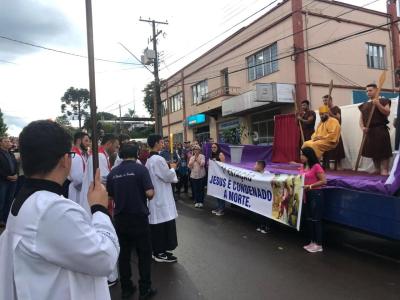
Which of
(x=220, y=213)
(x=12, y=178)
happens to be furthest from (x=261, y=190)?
(x=12, y=178)

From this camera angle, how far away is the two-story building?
18.8m

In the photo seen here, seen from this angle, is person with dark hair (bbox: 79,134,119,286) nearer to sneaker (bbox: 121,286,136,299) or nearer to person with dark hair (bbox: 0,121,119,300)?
sneaker (bbox: 121,286,136,299)

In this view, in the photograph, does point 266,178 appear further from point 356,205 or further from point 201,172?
point 201,172


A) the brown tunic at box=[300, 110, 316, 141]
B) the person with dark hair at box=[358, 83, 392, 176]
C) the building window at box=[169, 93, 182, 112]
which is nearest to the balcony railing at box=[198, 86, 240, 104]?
the building window at box=[169, 93, 182, 112]

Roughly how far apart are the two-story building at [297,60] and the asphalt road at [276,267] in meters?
11.9

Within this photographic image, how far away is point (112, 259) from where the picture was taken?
5.67ft

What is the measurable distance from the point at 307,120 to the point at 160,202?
5076 mm

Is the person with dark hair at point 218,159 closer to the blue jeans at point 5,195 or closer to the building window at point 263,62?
the blue jeans at point 5,195

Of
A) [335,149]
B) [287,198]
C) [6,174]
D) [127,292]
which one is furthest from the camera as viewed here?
[335,149]

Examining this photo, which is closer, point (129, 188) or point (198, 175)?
point (129, 188)

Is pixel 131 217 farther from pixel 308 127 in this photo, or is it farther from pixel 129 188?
pixel 308 127

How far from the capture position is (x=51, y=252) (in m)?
1.56

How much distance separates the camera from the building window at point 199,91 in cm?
2869

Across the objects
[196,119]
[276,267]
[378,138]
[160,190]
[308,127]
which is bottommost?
[276,267]
